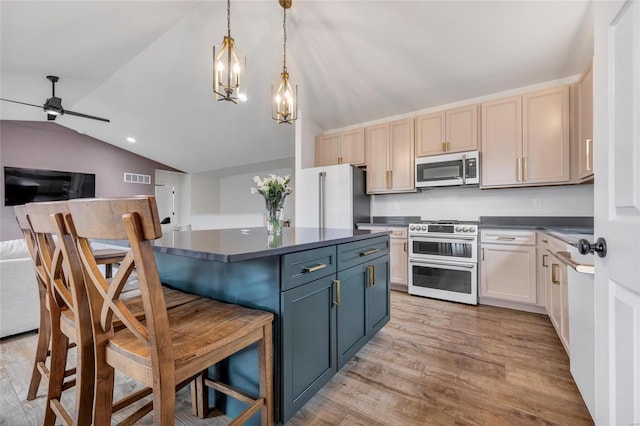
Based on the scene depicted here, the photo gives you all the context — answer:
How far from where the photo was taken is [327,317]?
1.47 meters

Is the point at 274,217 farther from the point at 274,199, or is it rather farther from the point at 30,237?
the point at 30,237

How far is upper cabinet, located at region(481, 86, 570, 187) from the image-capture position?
277 cm

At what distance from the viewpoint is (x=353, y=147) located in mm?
4180

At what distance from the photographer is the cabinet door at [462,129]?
3.25 meters

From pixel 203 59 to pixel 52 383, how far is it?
3827mm

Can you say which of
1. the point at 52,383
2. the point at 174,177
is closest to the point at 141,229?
the point at 52,383

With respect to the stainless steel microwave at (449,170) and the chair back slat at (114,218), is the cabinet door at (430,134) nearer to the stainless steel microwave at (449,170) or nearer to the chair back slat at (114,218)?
the stainless steel microwave at (449,170)

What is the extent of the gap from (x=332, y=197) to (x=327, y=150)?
992 millimetres

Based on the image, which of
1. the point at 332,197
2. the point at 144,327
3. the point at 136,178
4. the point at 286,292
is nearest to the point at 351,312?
the point at 286,292

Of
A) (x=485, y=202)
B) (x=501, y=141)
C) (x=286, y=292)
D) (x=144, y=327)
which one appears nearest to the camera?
(x=144, y=327)

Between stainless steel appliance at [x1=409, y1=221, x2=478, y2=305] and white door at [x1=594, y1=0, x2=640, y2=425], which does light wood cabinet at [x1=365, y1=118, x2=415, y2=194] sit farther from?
white door at [x1=594, y1=0, x2=640, y2=425]

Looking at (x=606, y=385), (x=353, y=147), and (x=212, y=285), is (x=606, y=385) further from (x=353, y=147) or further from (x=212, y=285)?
(x=353, y=147)

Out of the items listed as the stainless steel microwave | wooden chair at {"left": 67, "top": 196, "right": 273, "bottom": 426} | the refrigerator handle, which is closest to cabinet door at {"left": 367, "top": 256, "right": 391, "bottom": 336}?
wooden chair at {"left": 67, "top": 196, "right": 273, "bottom": 426}

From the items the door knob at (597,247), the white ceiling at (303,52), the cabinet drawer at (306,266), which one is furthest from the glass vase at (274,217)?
the white ceiling at (303,52)
